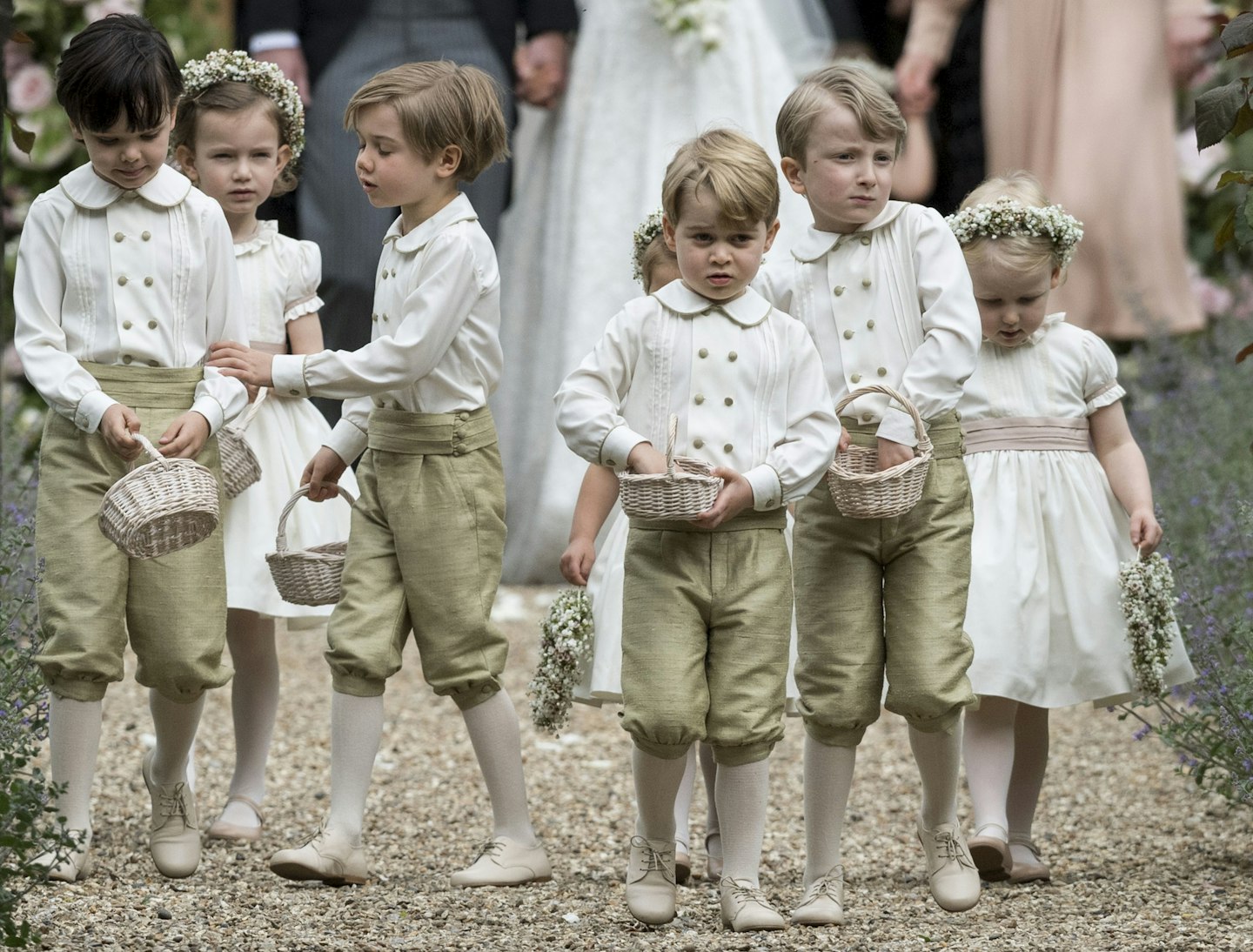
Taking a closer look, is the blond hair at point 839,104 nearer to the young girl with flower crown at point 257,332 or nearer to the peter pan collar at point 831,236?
the peter pan collar at point 831,236

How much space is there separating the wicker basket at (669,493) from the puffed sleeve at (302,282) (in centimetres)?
145

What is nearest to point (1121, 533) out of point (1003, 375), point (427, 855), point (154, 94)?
point (1003, 375)

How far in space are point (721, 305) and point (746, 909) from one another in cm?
112

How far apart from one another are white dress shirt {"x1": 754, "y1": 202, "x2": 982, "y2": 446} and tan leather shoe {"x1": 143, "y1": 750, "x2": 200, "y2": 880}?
62.3 inches

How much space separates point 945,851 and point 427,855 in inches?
48.4

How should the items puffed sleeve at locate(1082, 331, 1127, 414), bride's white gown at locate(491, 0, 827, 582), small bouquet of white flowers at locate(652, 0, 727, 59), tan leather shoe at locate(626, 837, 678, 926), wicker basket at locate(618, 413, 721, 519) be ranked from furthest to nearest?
bride's white gown at locate(491, 0, 827, 582)
small bouquet of white flowers at locate(652, 0, 727, 59)
puffed sleeve at locate(1082, 331, 1127, 414)
tan leather shoe at locate(626, 837, 678, 926)
wicker basket at locate(618, 413, 721, 519)

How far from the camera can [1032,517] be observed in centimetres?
410

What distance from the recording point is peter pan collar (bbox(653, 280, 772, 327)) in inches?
137

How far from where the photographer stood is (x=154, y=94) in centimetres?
358

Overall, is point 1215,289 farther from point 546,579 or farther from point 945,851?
point 945,851

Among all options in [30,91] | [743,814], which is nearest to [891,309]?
[743,814]

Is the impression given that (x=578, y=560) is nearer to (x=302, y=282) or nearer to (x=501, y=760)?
(x=501, y=760)

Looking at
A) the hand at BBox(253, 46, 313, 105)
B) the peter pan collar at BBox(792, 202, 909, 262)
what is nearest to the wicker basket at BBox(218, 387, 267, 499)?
the peter pan collar at BBox(792, 202, 909, 262)

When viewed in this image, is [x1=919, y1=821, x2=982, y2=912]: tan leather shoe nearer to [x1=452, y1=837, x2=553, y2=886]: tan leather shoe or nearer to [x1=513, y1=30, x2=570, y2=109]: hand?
[x1=452, y1=837, x2=553, y2=886]: tan leather shoe
